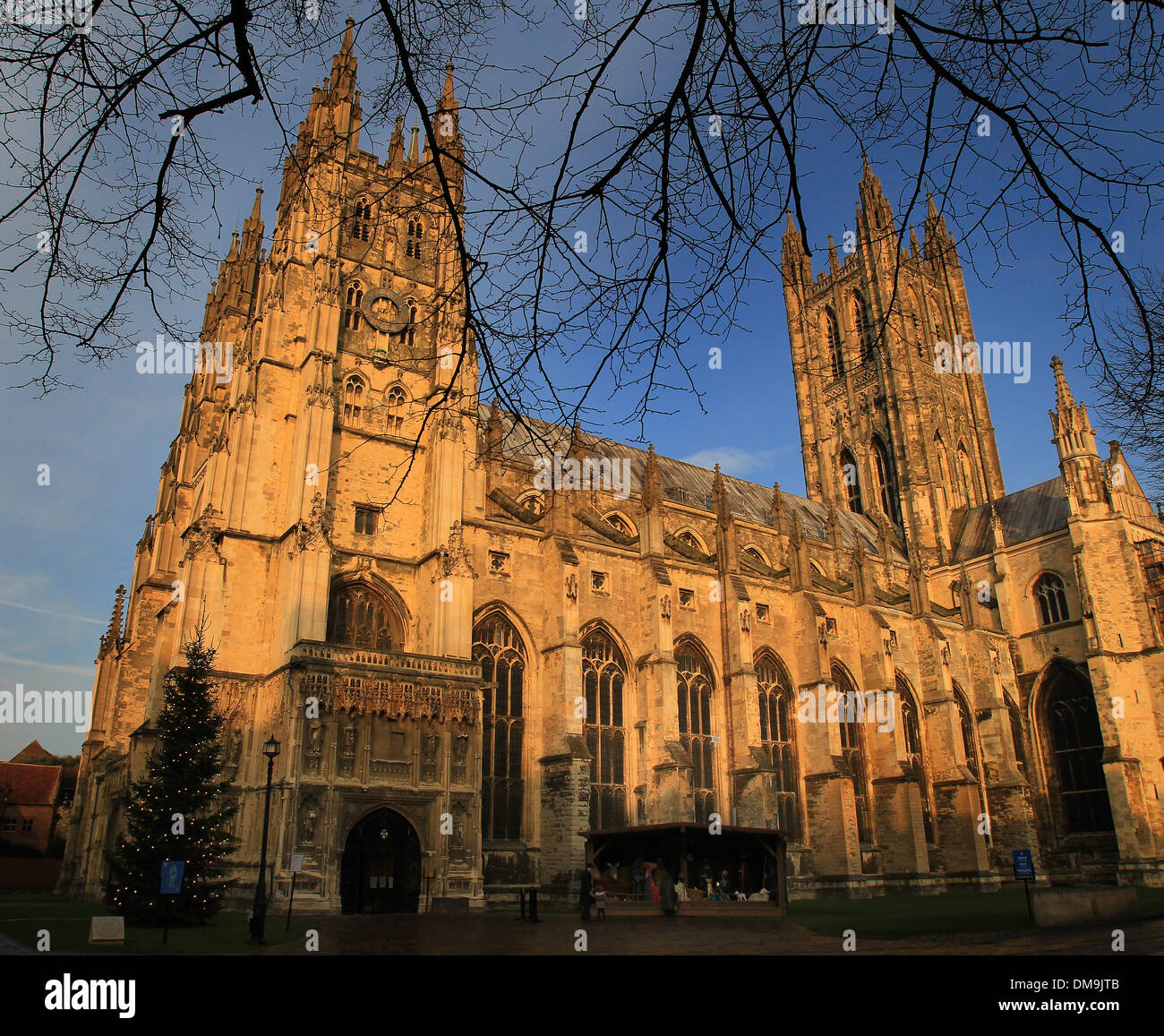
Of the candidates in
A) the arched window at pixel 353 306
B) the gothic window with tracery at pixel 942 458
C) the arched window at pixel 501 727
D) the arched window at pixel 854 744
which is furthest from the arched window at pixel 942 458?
the arched window at pixel 353 306

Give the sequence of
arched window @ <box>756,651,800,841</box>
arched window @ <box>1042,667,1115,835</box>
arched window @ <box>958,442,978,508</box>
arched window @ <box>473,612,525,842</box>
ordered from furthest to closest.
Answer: arched window @ <box>958,442,978,508</box> < arched window @ <box>1042,667,1115,835</box> < arched window @ <box>756,651,800,841</box> < arched window @ <box>473,612,525,842</box>

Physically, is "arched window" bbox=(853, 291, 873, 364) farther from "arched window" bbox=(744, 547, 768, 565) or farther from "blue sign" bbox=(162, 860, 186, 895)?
"blue sign" bbox=(162, 860, 186, 895)

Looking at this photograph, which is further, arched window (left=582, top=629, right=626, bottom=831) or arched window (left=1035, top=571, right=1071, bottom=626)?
arched window (left=1035, top=571, right=1071, bottom=626)

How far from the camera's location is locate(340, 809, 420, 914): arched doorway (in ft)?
75.6

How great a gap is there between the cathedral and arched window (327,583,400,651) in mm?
88

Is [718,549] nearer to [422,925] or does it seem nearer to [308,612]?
[308,612]

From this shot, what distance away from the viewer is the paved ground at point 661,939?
12500 millimetres

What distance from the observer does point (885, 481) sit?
55.8 metres

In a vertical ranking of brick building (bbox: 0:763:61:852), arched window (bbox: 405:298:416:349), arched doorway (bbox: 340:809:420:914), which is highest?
arched window (bbox: 405:298:416:349)

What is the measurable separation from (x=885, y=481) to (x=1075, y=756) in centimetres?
2011

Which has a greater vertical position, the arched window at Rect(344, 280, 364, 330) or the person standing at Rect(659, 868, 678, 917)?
the arched window at Rect(344, 280, 364, 330)

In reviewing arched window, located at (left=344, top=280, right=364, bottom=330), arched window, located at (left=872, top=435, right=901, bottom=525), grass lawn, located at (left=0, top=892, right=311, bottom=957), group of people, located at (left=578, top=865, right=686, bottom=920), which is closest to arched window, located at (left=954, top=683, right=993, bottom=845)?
arched window, located at (left=872, top=435, right=901, bottom=525)

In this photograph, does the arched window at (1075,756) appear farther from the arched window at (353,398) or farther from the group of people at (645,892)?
the arched window at (353,398)

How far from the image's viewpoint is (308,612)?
80.5 ft
